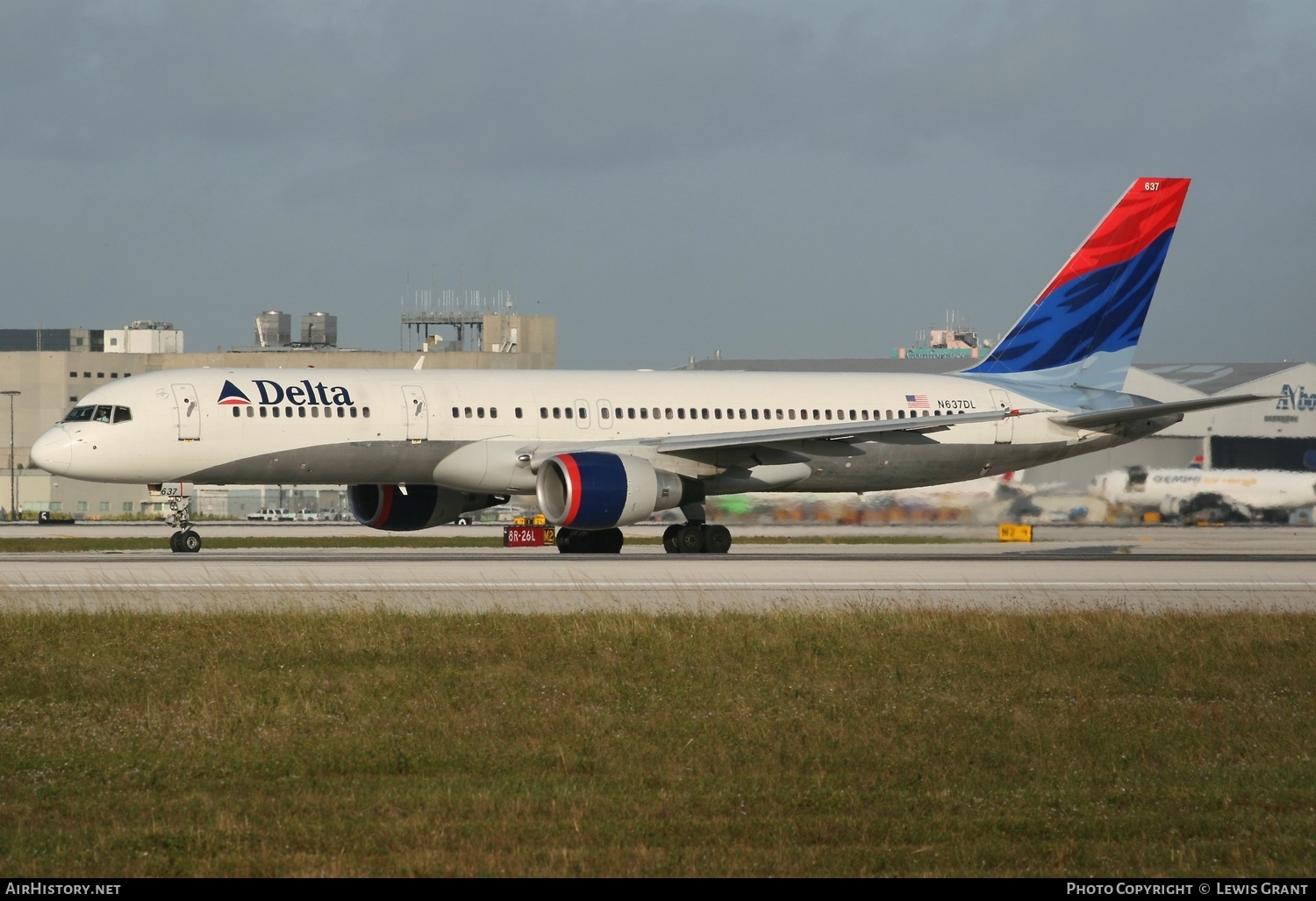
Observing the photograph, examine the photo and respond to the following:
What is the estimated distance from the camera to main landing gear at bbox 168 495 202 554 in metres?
32.2

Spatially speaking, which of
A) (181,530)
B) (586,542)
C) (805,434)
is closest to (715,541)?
(586,542)

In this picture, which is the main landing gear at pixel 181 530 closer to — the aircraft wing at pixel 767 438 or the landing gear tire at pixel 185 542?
the landing gear tire at pixel 185 542

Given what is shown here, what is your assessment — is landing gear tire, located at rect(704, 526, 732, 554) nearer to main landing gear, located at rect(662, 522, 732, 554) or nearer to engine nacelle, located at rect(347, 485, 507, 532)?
main landing gear, located at rect(662, 522, 732, 554)

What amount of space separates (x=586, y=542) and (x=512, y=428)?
3.36 meters

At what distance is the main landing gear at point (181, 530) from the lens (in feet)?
106

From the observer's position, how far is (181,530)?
33.0 meters

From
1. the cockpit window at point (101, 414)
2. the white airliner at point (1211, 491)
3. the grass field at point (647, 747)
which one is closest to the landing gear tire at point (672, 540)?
the cockpit window at point (101, 414)

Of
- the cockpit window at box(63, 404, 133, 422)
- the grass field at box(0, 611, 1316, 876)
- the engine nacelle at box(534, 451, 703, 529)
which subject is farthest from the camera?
the cockpit window at box(63, 404, 133, 422)

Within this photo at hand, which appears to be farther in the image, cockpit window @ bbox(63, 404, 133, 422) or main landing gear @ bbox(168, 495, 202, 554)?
main landing gear @ bbox(168, 495, 202, 554)

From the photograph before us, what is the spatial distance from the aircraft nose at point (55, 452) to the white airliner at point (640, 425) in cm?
6

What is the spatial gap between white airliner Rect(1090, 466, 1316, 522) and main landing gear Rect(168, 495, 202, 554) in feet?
109

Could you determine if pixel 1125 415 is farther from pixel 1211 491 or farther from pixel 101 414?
pixel 101 414

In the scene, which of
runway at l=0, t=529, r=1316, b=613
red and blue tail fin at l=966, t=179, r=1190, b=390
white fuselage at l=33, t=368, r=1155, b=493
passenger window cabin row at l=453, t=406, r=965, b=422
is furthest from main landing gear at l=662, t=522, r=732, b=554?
red and blue tail fin at l=966, t=179, r=1190, b=390
